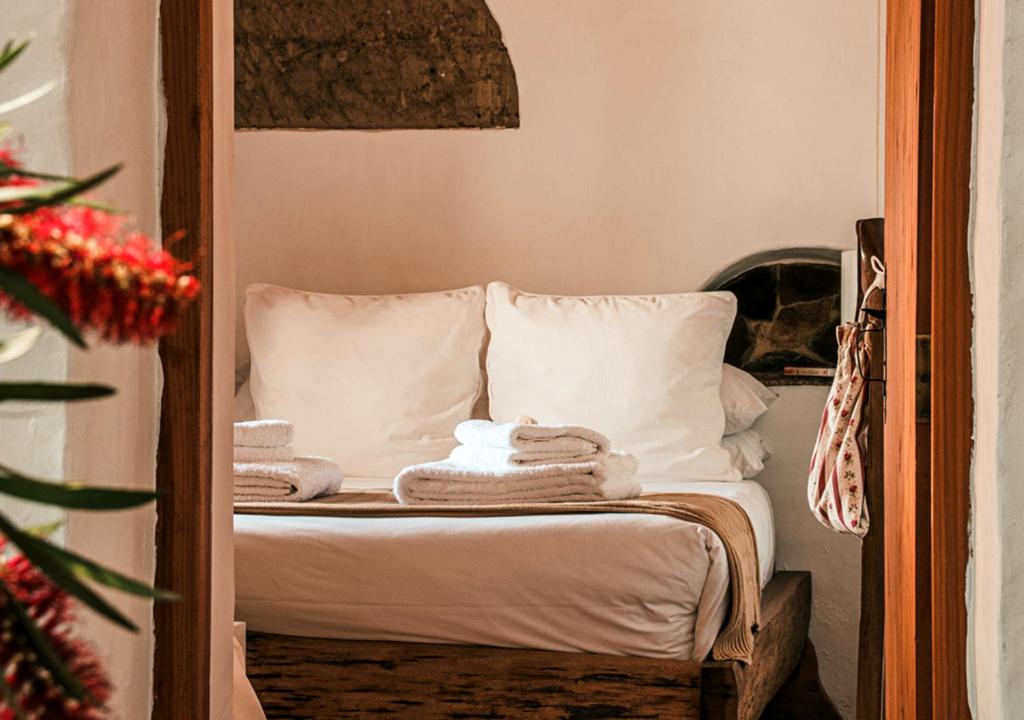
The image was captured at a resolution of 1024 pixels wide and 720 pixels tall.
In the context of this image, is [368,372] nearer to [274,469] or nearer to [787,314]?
[274,469]

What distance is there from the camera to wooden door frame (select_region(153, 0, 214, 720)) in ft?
4.23

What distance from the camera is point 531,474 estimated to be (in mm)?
2912

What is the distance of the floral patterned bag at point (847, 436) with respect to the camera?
2.59 metres

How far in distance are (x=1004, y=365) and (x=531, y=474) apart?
5.82ft

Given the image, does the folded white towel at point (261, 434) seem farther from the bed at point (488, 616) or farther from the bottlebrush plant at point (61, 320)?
the bottlebrush plant at point (61, 320)

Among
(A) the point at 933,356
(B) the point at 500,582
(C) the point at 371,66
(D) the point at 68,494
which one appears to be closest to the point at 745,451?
(B) the point at 500,582

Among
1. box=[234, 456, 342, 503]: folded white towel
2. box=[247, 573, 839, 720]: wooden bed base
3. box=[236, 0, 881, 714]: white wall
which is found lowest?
box=[247, 573, 839, 720]: wooden bed base

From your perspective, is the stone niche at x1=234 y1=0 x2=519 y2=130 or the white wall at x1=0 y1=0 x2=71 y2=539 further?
the stone niche at x1=234 y1=0 x2=519 y2=130

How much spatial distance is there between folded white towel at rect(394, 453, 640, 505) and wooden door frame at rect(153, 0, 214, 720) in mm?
1623

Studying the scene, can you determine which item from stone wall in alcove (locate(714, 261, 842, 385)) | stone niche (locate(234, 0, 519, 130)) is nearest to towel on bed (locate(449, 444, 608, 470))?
stone wall in alcove (locate(714, 261, 842, 385))

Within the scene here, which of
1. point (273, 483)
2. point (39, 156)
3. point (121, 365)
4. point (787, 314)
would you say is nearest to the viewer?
point (39, 156)

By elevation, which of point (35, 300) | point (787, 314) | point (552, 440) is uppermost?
point (787, 314)

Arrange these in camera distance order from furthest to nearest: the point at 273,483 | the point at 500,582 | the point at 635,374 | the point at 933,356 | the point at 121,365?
the point at 635,374 → the point at 273,483 → the point at 500,582 → the point at 933,356 → the point at 121,365

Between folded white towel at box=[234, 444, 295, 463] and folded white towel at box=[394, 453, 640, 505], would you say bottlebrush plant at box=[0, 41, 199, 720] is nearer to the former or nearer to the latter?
folded white towel at box=[394, 453, 640, 505]
